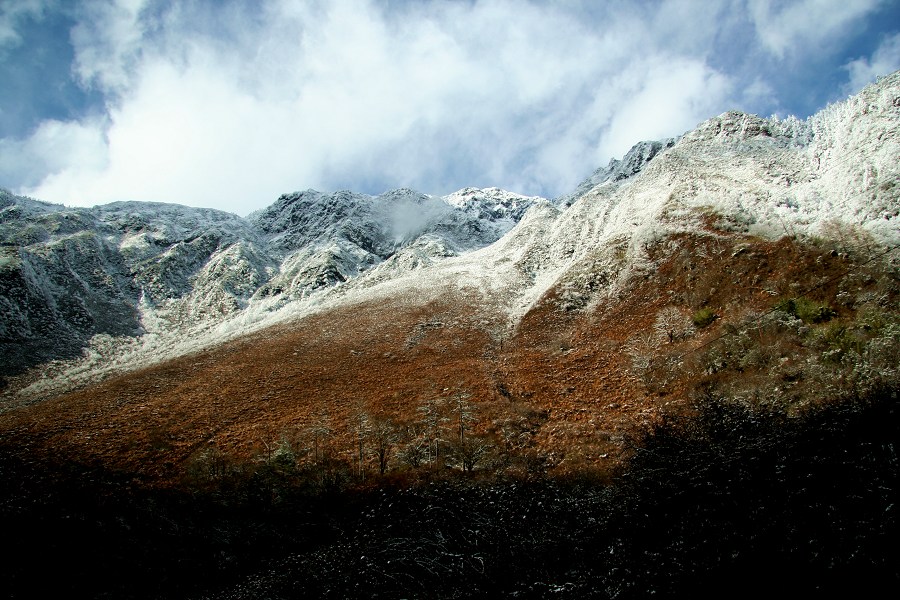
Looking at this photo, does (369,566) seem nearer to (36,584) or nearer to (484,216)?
(36,584)

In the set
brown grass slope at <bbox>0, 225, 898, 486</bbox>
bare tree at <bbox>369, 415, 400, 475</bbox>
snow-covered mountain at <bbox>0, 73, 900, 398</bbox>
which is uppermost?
snow-covered mountain at <bbox>0, 73, 900, 398</bbox>

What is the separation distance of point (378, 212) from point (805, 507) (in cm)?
12752

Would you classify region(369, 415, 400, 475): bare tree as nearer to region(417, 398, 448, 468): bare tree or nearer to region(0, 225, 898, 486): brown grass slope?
region(0, 225, 898, 486): brown grass slope

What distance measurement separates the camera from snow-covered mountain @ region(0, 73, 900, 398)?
100 feet

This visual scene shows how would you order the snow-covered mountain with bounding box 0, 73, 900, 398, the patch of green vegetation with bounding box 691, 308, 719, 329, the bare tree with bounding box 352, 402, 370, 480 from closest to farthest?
1. the bare tree with bounding box 352, 402, 370, 480
2. the patch of green vegetation with bounding box 691, 308, 719, 329
3. the snow-covered mountain with bounding box 0, 73, 900, 398

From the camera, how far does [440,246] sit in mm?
86625

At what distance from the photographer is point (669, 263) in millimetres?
31172

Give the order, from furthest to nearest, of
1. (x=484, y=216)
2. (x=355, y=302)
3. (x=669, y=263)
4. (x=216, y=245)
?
(x=484, y=216) → (x=216, y=245) → (x=355, y=302) → (x=669, y=263)

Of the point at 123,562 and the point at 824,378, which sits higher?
the point at 824,378

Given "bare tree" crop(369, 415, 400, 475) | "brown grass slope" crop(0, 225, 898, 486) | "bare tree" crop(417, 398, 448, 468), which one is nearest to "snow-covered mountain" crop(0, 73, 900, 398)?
"brown grass slope" crop(0, 225, 898, 486)

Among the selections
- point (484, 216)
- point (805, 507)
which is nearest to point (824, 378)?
point (805, 507)

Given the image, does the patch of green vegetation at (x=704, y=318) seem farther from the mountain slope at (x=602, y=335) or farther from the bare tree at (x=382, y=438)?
the bare tree at (x=382, y=438)

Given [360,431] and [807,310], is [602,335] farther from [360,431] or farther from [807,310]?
[360,431]

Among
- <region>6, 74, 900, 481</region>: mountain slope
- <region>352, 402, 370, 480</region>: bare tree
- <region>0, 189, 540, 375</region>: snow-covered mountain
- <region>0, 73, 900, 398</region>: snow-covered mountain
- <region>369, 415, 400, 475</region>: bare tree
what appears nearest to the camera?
<region>6, 74, 900, 481</region>: mountain slope
